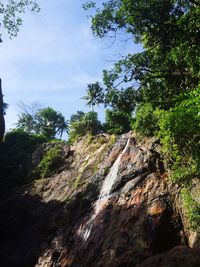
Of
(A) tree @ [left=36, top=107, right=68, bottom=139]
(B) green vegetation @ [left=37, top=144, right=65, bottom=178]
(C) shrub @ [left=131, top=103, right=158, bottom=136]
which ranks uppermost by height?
(A) tree @ [left=36, top=107, right=68, bottom=139]

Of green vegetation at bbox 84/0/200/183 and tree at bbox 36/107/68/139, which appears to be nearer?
green vegetation at bbox 84/0/200/183

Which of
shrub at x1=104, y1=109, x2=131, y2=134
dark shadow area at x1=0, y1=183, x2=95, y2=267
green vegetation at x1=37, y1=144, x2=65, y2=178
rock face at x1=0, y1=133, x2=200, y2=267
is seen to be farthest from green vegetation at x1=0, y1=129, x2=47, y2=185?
shrub at x1=104, y1=109, x2=131, y2=134

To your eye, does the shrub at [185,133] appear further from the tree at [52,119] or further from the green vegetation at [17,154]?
the tree at [52,119]

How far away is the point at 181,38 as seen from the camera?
15.3 m

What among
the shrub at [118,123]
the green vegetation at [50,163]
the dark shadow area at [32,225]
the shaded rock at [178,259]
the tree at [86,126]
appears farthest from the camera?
the tree at [86,126]

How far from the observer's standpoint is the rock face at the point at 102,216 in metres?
14.3

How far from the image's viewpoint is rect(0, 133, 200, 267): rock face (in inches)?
562

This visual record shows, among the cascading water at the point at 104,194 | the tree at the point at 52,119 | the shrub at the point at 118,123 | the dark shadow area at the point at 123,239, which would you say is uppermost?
the tree at the point at 52,119

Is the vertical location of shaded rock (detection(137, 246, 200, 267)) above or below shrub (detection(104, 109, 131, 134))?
below

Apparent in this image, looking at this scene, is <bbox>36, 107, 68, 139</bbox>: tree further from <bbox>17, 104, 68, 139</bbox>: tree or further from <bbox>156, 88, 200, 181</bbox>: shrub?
<bbox>156, 88, 200, 181</bbox>: shrub

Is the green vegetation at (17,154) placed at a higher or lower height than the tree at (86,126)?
lower

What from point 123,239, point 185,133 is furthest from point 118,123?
point 185,133

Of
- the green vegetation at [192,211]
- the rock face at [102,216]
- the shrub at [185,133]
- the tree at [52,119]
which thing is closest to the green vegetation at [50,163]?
the rock face at [102,216]

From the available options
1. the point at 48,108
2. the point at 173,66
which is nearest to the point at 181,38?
the point at 173,66
